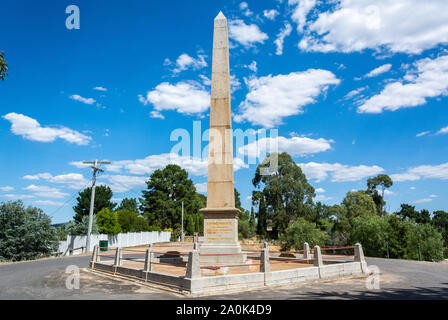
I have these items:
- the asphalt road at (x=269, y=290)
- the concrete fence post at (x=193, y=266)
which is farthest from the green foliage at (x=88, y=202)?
the concrete fence post at (x=193, y=266)

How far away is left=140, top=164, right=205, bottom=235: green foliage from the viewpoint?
59125 millimetres

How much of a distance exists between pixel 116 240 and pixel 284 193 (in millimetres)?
23731

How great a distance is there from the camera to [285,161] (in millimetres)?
43719

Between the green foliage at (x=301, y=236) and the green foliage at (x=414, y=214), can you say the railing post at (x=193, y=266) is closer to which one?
the green foliage at (x=301, y=236)

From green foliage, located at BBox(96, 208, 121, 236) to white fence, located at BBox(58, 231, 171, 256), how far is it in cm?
173

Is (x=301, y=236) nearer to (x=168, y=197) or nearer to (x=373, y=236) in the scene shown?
(x=373, y=236)

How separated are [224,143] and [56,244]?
914 inches

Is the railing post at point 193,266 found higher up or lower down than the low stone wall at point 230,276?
higher up

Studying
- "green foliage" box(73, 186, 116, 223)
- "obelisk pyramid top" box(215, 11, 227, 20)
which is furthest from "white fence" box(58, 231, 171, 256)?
"obelisk pyramid top" box(215, 11, 227, 20)

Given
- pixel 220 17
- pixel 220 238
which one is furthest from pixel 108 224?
pixel 220 17

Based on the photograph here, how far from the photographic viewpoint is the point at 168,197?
62.1m

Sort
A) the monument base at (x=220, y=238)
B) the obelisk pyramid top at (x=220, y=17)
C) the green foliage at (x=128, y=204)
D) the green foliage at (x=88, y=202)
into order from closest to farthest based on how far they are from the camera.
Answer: the monument base at (x=220, y=238) < the obelisk pyramid top at (x=220, y=17) < the green foliage at (x=88, y=202) < the green foliage at (x=128, y=204)

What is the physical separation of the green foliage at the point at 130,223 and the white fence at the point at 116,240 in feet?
10.0

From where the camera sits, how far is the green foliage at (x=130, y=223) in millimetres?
48812
